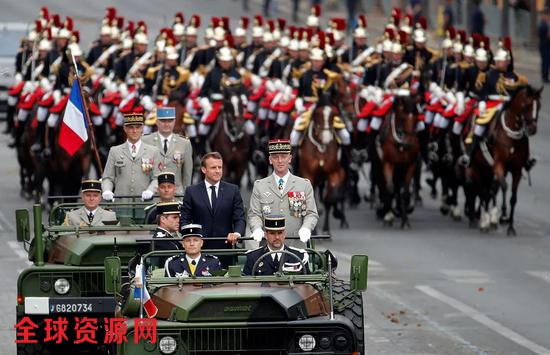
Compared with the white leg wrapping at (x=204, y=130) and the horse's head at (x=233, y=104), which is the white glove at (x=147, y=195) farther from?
the white leg wrapping at (x=204, y=130)

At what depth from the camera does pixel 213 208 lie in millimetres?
19047

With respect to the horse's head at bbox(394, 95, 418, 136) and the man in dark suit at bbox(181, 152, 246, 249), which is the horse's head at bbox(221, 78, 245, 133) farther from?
the man in dark suit at bbox(181, 152, 246, 249)

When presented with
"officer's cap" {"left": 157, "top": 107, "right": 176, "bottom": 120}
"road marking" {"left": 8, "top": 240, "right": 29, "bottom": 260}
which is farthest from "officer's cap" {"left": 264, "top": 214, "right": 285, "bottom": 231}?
"road marking" {"left": 8, "top": 240, "right": 29, "bottom": 260}

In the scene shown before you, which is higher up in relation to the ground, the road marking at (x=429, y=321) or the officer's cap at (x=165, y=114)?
the officer's cap at (x=165, y=114)

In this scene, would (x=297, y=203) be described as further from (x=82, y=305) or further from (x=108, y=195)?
(x=108, y=195)

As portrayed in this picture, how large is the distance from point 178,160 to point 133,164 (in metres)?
0.61

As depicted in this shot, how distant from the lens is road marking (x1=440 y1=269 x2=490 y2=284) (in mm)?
26531

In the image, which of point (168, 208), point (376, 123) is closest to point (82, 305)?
point (168, 208)

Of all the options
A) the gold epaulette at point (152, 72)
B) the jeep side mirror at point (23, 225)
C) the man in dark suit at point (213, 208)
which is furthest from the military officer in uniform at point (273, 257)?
the gold epaulette at point (152, 72)

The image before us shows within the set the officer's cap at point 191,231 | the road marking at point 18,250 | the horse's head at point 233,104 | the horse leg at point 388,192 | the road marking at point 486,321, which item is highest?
the horse's head at point 233,104

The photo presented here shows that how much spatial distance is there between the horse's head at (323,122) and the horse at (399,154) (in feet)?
5.81

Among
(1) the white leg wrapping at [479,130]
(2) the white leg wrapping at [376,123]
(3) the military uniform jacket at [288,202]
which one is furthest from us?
(2) the white leg wrapping at [376,123]

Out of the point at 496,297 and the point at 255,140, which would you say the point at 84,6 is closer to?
the point at 255,140

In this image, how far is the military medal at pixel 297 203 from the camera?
19.1m
